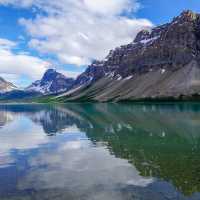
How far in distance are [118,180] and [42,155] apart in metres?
17.0

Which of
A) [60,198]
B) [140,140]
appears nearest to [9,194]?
[60,198]

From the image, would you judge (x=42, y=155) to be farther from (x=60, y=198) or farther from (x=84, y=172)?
(x=60, y=198)

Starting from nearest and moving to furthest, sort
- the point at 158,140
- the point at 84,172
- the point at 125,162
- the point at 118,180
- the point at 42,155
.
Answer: the point at 118,180 < the point at 84,172 < the point at 125,162 < the point at 42,155 < the point at 158,140

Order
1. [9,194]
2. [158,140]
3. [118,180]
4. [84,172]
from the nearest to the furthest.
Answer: [9,194], [118,180], [84,172], [158,140]

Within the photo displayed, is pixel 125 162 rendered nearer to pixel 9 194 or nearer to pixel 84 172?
pixel 84 172

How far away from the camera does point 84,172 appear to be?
3212cm


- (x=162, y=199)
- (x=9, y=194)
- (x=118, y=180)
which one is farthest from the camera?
(x=118, y=180)

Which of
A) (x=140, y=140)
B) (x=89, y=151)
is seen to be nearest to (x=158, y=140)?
(x=140, y=140)

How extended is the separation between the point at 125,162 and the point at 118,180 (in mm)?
7534

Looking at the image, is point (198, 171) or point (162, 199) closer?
point (162, 199)

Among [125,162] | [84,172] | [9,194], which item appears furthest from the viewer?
[125,162]

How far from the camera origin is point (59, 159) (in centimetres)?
3953

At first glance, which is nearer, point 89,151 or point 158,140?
point 89,151

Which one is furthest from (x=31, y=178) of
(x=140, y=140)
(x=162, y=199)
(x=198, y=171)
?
(x=140, y=140)
